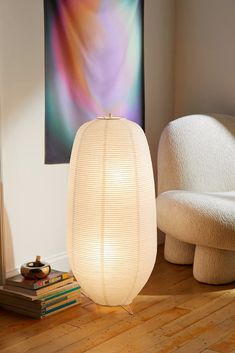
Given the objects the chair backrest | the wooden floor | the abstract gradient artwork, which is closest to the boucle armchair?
the chair backrest

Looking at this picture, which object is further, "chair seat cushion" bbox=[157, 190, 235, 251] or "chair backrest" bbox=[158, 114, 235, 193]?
"chair backrest" bbox=[158, 114, 235, 193]

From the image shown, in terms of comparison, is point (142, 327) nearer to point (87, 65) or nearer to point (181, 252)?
point (181, 252)

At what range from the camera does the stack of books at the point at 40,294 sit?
2502 mm

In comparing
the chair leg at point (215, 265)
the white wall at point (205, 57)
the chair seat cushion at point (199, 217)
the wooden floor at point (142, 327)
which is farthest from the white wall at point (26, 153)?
the white wall at point (205, 57)

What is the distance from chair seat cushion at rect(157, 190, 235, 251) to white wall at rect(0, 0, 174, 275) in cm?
53

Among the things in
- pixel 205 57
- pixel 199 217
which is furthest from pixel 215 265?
pixel 205 57

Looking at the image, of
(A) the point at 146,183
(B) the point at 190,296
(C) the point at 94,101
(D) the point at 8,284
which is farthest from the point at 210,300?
(C) the point at 94,101

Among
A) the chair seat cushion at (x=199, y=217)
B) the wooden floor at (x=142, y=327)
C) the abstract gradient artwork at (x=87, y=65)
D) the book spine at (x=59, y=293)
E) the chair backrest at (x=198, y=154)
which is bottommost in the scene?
the wooden floor at (x=142, y=327)

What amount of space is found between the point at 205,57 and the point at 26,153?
144 centimetres

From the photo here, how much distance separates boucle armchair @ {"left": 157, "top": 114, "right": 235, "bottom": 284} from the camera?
2812 millimetres

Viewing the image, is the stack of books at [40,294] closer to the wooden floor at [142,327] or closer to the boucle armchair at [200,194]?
the wooden floor at [142,327]

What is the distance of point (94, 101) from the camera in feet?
10.2

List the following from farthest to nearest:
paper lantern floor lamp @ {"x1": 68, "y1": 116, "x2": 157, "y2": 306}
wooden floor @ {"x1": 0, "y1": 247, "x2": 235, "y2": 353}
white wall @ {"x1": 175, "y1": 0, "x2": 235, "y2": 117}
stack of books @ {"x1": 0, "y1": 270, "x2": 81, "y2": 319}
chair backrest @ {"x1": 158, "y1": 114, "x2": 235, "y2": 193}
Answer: white wall @ {"x1": 175, "y1": 0, "x2": 235, "y2": 117} → chair backrest @ {"x1": 158, "y1": 114, "x2": 235, "y2": 193} → stack of books @ {"x1": 0, "y1": 270, "x2": 81, "y2": 319} → paper lantern floor lamp @ {"x1": 68, "y1": 116, "x2": 157, "y2": 306} → wooden floor @ {"x1": 0, "y1": 247, "x2": 235, "y2": 353}

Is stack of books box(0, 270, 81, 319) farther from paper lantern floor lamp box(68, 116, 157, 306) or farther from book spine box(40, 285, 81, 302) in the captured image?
paper lantern floor lamp box(68, 116, 157, 306)
